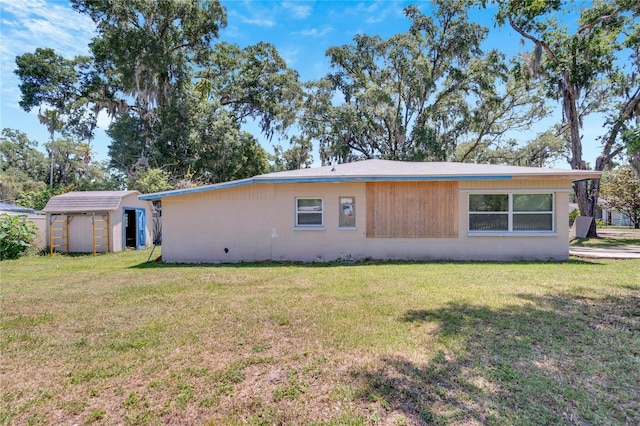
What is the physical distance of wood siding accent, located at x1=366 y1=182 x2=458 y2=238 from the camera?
1002cm

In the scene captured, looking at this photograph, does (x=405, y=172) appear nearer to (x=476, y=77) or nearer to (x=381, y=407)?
(x=381, y=407)

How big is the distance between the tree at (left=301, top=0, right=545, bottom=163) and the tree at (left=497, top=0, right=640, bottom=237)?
4.00m

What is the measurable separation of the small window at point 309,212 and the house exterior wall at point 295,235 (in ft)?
0.61

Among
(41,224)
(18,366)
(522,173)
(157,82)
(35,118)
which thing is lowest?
(18,366)

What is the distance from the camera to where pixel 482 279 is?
7098 mm

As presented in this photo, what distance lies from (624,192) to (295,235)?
30.6m

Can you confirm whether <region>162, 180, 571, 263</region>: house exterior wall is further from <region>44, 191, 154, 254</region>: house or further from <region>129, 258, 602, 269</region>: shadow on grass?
<region>44, 191, 154, 254</region>: house

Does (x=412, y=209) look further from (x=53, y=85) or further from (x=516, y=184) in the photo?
(x=53, y=85)

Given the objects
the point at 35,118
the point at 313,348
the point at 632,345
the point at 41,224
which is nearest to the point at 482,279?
the point at 632,345

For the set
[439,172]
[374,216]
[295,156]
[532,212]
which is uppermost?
[295,156]

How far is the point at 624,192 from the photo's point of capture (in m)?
26.4

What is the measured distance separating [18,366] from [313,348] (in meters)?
3.17

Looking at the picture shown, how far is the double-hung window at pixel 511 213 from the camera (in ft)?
32.4

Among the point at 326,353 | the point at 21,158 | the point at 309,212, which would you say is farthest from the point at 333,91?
the point at 21,158
